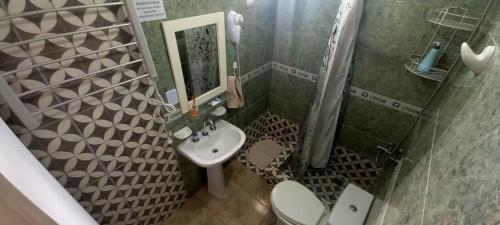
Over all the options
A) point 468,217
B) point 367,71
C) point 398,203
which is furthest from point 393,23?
point 468,217

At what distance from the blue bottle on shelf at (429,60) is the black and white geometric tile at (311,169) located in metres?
0.97

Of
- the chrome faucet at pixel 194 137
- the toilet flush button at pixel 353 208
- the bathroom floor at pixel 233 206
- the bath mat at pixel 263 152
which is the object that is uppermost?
the chrome faucet at pixel 194 137

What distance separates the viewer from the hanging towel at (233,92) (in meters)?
1.80

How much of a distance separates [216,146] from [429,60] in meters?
1.65

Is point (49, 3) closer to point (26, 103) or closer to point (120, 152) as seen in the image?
point (26, 103)

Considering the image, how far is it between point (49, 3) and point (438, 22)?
6.24ft

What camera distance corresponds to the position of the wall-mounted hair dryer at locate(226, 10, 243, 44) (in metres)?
1.53

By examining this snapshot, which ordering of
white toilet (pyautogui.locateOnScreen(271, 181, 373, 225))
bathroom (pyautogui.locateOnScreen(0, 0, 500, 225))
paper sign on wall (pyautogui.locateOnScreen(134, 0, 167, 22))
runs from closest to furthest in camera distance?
bathroom (pyautogui.locateOnScreen(0, 0, 500, 225))
paper sign on wall (pyautogui.locateOnScreen(134, 0, 167, 22))
white toilet (pyautogui.locateOnScreen(271, 181, 373, 225))

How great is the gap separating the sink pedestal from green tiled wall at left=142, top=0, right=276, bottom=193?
13cm

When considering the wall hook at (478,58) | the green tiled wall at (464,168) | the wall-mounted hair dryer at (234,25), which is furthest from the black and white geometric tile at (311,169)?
the wall hook at (478,58)

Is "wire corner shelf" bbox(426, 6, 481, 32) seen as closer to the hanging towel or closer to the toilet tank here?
the toilet tank

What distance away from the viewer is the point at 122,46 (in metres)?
1.01

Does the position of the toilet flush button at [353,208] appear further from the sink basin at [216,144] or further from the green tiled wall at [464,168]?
the sink basin at [216,144]

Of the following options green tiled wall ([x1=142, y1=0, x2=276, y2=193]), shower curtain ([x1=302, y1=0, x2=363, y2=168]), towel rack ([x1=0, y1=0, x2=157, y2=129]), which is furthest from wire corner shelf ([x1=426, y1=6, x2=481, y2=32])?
towel rack ([x1=0, y1=0, x2=157, y2=129])
